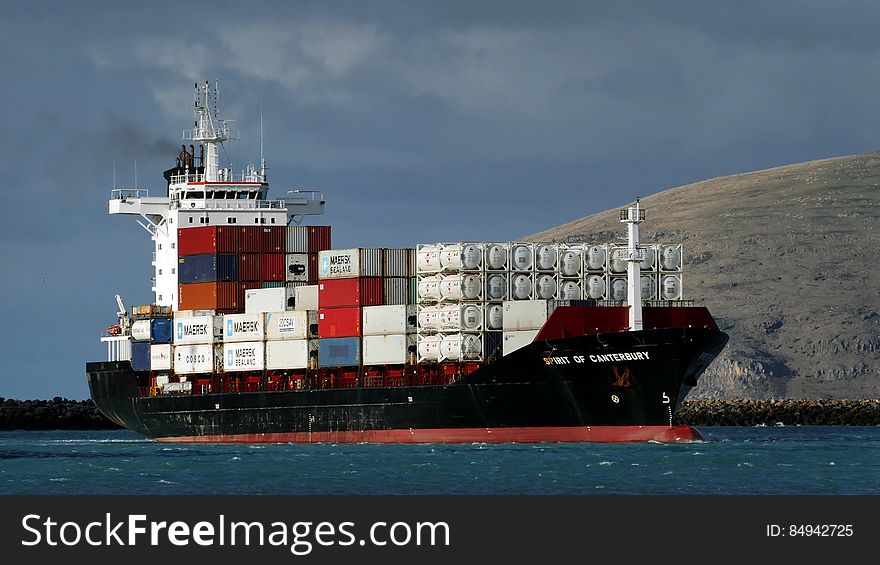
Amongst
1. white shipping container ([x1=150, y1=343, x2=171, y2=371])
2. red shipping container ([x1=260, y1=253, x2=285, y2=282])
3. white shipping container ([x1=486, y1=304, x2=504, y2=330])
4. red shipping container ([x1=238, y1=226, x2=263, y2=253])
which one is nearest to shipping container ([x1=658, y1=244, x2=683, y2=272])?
white shipping container ([x1=486, y1=304, x2=504, y2=330])

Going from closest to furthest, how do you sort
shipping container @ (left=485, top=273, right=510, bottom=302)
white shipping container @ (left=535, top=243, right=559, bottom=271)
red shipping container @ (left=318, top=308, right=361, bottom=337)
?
shipping container @ (left=485, top=273, right=510, bottom=302) → white shipping container @ (left=535, top=243, right=559, bottom=271) → red shipping container @ (left=318, top=308, right=361, bottom=337)

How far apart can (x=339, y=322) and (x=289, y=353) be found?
12.1 feet

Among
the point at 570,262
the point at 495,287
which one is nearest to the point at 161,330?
the point at 495,287

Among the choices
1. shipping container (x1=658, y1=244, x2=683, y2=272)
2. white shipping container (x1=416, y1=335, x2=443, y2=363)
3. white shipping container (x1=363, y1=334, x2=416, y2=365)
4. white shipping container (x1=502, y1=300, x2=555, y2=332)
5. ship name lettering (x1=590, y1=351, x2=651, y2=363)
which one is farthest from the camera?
white shipping container (x1=363, y1=334, x2=416, y2=365)

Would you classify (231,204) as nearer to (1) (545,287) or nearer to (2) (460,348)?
(2) (460,348)

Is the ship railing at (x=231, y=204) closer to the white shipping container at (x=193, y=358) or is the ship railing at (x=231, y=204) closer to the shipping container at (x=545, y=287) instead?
the white shipping container at (x=193, y=358)

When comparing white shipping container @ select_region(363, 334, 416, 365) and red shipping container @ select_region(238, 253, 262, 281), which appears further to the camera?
red shipping container @ select_region(238, 253, 262, 281)

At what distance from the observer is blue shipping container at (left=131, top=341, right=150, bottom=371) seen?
277 feet

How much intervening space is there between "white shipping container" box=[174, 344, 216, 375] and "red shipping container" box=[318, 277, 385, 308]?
8.32 meters

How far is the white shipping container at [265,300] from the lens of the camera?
77.3 metres

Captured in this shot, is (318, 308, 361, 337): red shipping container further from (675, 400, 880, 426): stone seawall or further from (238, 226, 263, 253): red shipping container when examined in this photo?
(675, 400, 880, 426): stone seawall

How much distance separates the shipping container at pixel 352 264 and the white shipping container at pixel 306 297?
227 centimetres

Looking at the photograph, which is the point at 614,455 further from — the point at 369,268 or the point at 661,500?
the point at 661,500

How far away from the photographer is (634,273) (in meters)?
66.7
